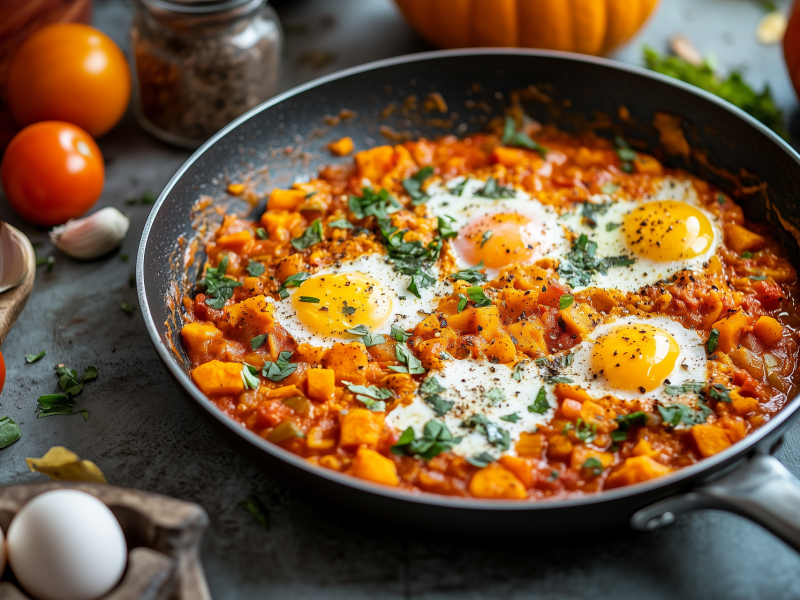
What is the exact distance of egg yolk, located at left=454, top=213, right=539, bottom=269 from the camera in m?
3.32

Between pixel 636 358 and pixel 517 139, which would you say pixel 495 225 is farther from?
pixel 636 358

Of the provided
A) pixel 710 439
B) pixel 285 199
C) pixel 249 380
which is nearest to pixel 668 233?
pixel 710 439

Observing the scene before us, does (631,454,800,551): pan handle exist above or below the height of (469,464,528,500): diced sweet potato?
above

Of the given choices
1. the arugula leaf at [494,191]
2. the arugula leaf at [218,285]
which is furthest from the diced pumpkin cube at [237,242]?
the arugula leaf at [494,191]

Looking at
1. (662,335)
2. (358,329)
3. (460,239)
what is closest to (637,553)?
(662,335)

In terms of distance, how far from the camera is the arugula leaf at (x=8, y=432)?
9.11ft

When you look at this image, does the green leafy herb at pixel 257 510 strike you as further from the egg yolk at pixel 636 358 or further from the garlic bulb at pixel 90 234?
the garlic bulb at pixel 90 234

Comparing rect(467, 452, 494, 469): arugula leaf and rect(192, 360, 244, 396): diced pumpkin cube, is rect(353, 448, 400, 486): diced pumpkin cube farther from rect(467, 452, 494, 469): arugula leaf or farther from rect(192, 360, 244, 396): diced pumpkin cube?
rect(192, 360, 244, 396): diced pumpkin cube

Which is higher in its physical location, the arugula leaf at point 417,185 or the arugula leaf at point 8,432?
the arugula leaf at point 417,185

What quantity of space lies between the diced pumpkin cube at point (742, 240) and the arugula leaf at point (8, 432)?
10.3 feet

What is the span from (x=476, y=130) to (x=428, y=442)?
2.09m

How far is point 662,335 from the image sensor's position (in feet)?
9.65

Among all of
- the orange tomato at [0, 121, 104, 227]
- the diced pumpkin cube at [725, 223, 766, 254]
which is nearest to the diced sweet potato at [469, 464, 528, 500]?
the diced pumpkin cube at [725, 223, 766, 254]

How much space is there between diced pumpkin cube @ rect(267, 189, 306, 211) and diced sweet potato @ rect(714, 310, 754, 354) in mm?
2011
